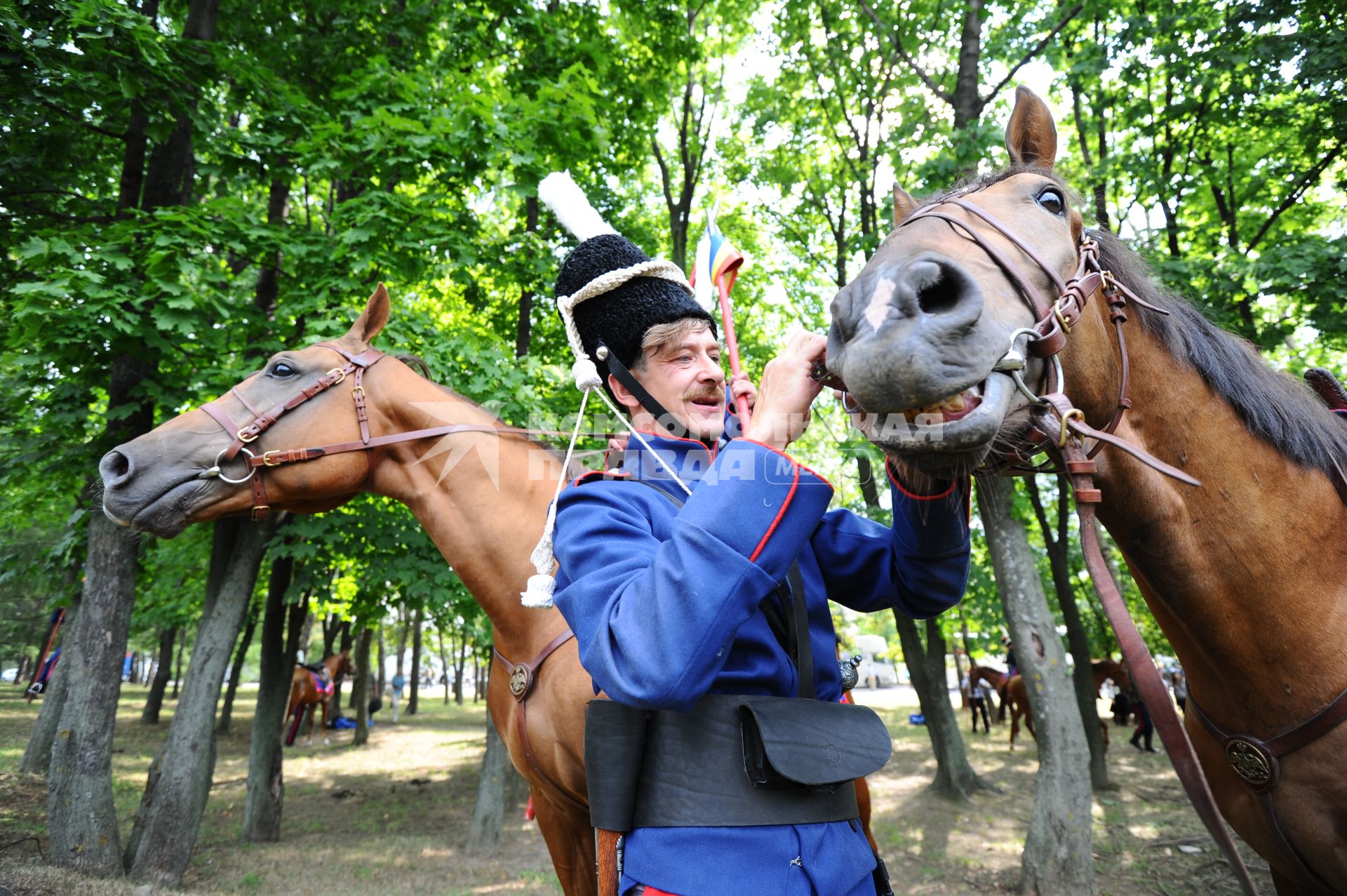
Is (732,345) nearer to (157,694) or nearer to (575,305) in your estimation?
(575,305)

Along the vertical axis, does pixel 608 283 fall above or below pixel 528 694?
above

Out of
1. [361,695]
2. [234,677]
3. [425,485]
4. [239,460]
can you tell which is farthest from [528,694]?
[234,677]

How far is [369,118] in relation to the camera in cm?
693

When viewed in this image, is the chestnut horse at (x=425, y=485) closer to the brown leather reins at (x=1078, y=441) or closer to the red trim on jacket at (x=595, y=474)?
the red trim on jacket at (x=595, y=474)

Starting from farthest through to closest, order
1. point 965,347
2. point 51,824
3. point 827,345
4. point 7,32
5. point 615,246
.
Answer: point 51,824, point 7,32, point 615,246, point 827,345, point 965,347

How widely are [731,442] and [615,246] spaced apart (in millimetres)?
1239

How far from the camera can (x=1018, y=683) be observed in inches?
765

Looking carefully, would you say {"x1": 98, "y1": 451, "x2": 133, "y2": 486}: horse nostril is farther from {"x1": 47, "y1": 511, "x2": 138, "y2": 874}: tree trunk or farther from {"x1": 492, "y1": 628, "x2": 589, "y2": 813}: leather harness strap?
{"x1": 47, "y1": 511, "x2": 138, "y2": 874}: tree trunk

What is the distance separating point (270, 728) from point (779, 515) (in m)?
10.6

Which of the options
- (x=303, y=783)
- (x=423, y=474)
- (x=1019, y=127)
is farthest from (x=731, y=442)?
(x=303, y=783)

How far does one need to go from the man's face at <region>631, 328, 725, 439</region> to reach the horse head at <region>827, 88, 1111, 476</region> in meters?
0.63

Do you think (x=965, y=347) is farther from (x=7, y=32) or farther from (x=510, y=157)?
(x=7, y=32)

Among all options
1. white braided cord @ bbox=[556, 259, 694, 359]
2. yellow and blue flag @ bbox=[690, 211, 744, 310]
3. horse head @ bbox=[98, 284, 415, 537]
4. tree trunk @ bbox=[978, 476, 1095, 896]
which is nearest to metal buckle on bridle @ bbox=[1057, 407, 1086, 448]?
yellow and blue flag @ bbox=[690, 211, 744, 310]

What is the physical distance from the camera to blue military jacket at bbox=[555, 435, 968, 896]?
1.31 m
